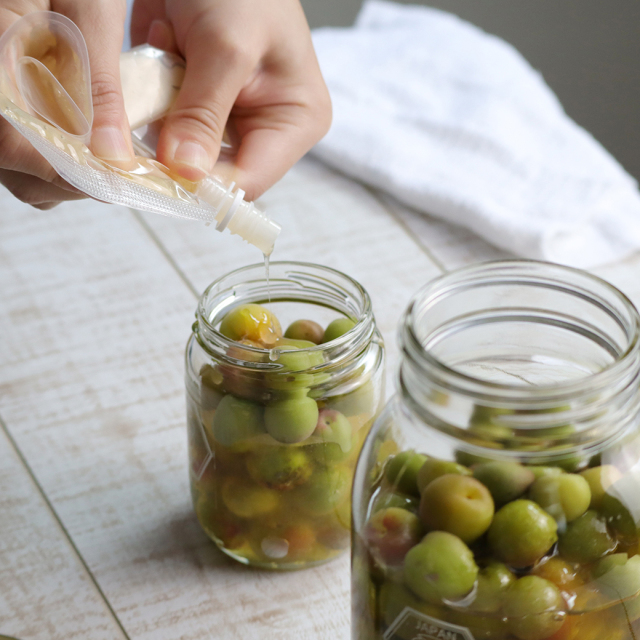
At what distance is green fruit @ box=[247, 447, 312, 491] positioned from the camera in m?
0.49

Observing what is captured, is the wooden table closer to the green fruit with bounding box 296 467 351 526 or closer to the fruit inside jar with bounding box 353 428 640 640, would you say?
the green fruit with bounding box 296 467 351 526

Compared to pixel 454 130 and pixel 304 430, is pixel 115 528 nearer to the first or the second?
pixel 304 430

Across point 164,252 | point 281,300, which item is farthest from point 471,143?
point 281,300

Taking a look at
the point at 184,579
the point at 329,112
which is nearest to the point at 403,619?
the point at 184,579

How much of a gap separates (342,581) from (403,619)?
176 mm

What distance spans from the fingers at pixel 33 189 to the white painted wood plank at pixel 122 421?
0.52ft

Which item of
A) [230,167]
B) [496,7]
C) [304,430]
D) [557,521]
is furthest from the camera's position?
[496,7]

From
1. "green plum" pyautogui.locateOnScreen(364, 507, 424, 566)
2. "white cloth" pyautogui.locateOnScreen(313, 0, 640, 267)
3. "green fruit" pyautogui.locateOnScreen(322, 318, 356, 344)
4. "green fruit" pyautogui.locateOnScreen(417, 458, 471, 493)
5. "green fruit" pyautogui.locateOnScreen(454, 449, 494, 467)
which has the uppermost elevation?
"green fruit" pyautogui.locateOnScreen(454, 449, 494, 467)

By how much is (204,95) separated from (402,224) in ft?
1.22

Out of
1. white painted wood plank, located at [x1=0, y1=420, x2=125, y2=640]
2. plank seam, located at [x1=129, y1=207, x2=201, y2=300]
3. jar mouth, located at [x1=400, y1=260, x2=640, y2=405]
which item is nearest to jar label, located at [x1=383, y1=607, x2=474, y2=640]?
jar mouth, located at [x1=400, y1=260, x2=640, y2=405]

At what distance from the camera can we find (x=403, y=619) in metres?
0.37

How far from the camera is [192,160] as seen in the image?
21.9 inches

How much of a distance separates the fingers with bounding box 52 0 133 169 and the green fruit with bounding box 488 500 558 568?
1.02ft

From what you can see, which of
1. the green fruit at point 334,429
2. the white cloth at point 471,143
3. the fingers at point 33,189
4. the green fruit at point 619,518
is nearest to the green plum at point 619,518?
the green fruit at point 619,518
